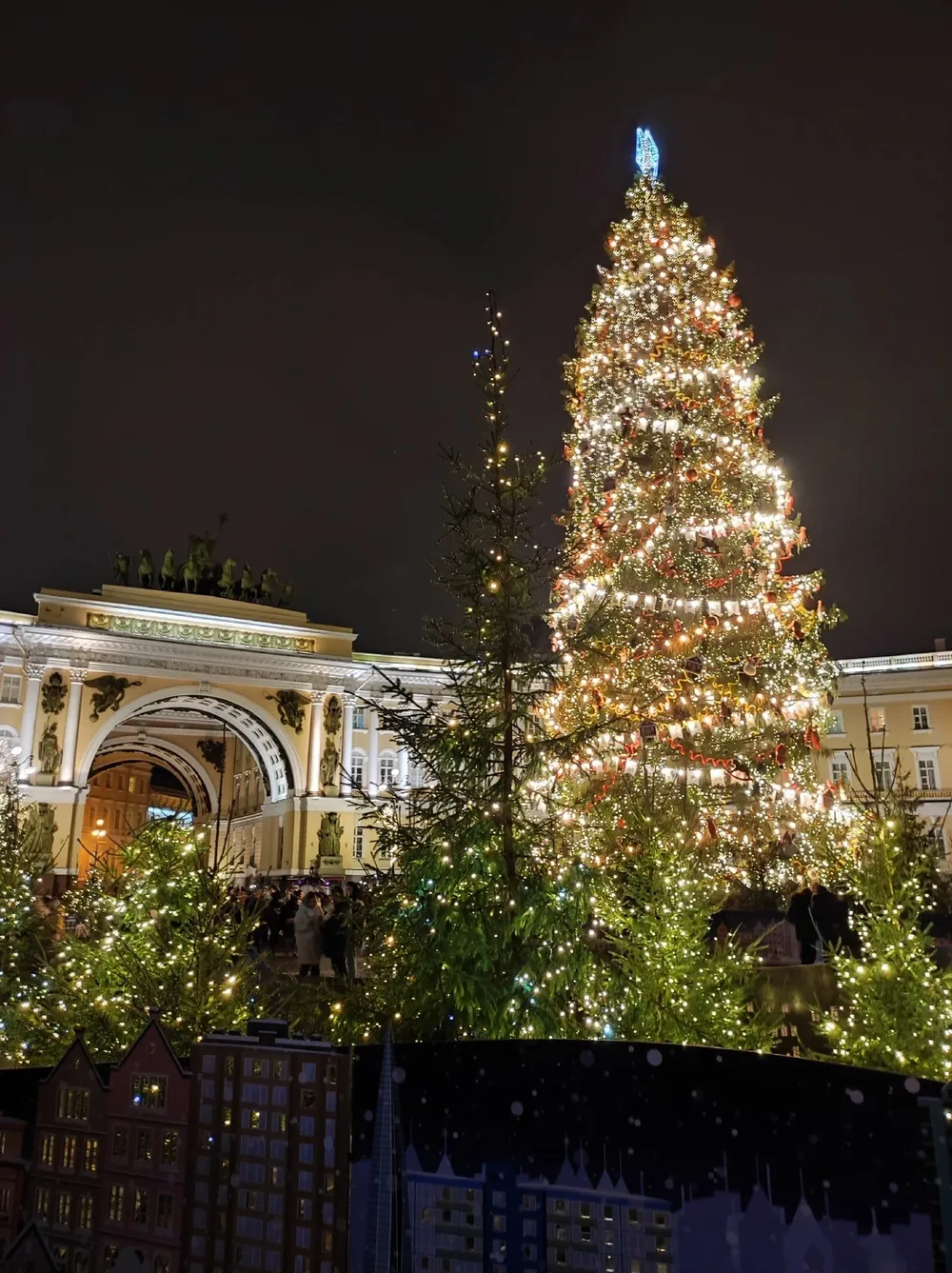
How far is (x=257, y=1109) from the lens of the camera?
263 centimetres

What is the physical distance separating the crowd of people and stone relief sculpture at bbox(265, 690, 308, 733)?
19265 millimetres

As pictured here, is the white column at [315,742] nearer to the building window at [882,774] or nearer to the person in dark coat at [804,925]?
the building window at [882,774]

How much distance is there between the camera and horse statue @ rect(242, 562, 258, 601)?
41.2m

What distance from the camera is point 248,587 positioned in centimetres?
4134

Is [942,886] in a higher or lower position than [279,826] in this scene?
lower

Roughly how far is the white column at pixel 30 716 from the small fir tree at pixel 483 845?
102 ft

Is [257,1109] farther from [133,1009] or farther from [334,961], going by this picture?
[334,961]

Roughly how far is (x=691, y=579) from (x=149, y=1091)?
12.2 meters

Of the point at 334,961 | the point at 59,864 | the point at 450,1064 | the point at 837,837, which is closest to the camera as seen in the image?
the point at 450,1064

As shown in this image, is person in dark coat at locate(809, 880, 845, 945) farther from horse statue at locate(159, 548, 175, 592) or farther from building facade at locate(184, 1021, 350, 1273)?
horse statue at locate(159, 548, 175, 592)

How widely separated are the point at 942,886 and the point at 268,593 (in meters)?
32.7

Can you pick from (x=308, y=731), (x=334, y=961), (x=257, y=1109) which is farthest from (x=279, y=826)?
(x=257, y=1109)

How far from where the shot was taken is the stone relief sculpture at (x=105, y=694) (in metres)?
36.4

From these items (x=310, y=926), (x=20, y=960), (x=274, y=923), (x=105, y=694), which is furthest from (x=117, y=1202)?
(x=105, y=694)
